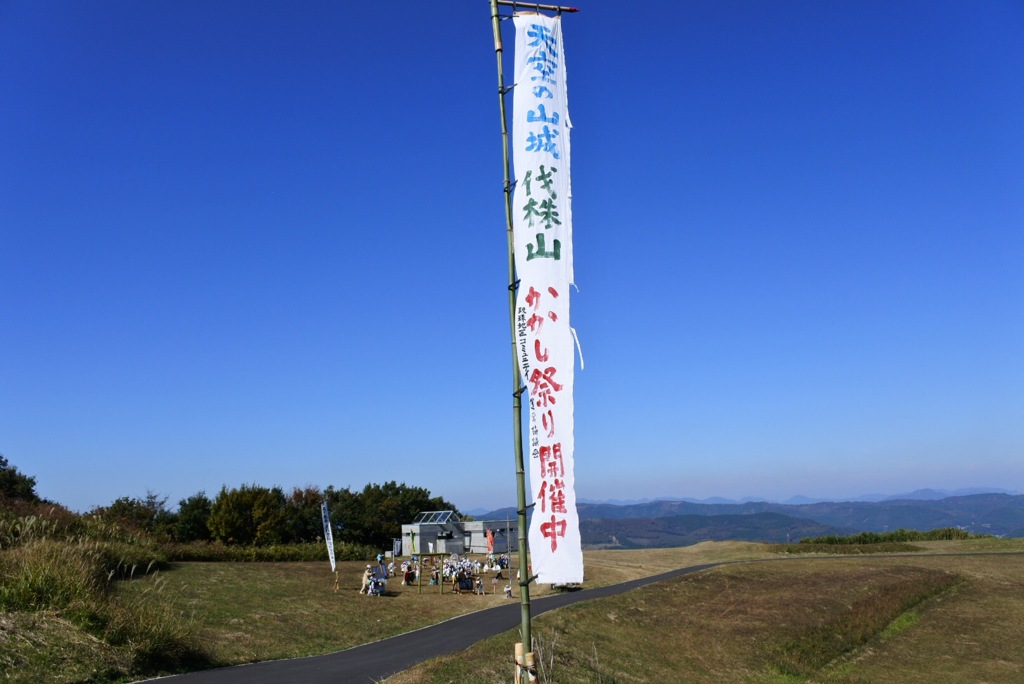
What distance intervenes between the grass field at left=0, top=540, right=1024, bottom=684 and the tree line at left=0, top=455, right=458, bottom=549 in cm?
1904

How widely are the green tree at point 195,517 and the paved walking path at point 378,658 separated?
3688 centimetres

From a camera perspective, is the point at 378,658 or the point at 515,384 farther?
the point at 378,658

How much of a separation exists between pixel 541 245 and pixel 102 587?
54.5ft

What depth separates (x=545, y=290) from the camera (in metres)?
8.91

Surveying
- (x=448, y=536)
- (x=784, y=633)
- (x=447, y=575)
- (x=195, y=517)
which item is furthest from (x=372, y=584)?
(x=195, y=517)

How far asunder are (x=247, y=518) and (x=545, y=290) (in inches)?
2028

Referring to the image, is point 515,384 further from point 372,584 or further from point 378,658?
point 372,584

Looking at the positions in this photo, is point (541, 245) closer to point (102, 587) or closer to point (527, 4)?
point (527, 4)

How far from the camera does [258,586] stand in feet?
91.5

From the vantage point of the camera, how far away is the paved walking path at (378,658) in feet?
53.0

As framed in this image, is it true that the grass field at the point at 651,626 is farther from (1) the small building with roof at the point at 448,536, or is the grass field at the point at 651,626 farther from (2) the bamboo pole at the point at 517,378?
(1) the small building with roof at the point at 448,536

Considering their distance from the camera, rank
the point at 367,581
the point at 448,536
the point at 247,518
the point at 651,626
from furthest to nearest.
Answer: the point at 247,518 → the point at 448,536 → the point at 367,581 → the point at 651,626

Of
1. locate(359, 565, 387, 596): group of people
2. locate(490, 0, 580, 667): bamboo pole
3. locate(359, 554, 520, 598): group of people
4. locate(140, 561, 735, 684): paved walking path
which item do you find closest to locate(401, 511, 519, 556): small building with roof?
locate(359, 554, 520, 598): group of people

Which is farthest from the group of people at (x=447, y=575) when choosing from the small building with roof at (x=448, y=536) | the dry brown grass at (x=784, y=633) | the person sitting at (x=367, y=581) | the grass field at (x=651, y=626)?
the dry brown grass at (x=784, y=633)
